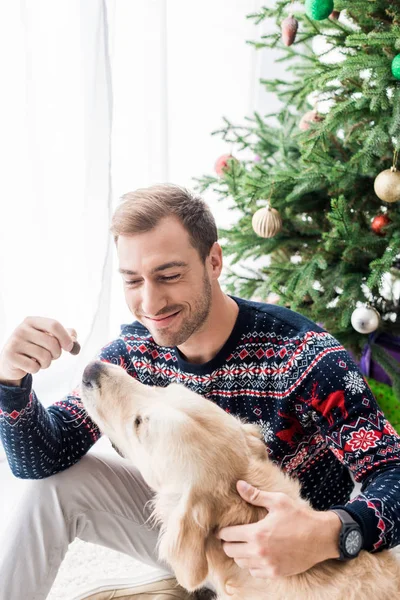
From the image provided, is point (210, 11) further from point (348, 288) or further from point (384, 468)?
point (384, 468)

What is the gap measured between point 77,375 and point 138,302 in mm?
1436

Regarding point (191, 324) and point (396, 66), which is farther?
point (396, 66)

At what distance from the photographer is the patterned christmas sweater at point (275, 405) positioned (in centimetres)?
133

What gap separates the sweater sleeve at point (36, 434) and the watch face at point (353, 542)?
750 millimetres

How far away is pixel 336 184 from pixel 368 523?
1.39m

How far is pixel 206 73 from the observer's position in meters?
3.39

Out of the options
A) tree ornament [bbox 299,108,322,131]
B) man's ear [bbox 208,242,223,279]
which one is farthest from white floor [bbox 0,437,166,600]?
tree ornament [bbox 299,108,322,131]

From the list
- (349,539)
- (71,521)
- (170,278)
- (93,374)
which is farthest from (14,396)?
(349,539)

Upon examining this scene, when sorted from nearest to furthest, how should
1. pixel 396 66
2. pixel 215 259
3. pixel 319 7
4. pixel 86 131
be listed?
pixel 215 259, pixel 396 66, pixel 319 7, pixel 86 131

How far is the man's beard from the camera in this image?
1486 millimetres

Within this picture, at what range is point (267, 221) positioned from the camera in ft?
7.32

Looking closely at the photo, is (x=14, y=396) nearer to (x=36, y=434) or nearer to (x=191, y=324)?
(x=36, y=434)

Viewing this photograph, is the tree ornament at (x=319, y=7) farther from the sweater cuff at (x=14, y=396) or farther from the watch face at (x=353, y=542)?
the watch face at (x=353, y=542)

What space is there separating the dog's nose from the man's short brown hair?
345 millimetres
